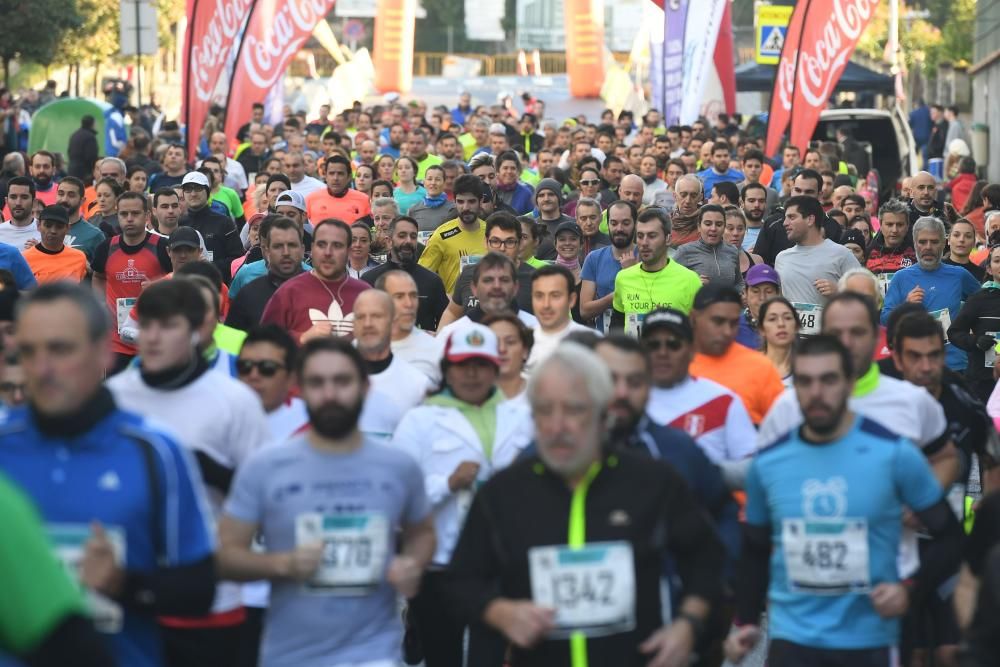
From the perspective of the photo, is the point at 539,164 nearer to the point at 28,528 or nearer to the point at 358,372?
the point at 358,372

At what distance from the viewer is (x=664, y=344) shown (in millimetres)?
7234

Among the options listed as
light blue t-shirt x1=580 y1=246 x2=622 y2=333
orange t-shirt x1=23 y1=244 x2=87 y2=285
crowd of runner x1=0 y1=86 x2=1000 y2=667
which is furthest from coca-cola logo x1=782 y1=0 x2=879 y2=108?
crowd of runner x1=0 y1=86 x2=1000 y2=667

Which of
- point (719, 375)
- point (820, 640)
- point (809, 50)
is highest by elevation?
point (809, 50)

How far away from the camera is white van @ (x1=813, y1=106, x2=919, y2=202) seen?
29922 mm

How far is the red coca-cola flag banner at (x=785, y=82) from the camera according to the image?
22469 millimetres

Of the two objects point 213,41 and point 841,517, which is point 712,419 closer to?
point 841,517

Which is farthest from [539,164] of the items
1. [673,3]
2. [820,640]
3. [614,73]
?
[614,73]

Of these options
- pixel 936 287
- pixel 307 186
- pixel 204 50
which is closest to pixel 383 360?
pixel 936 287

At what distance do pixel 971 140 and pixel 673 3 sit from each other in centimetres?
1239

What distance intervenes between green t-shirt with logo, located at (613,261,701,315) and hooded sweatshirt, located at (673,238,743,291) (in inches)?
67.3

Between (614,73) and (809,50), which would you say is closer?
(809,50)

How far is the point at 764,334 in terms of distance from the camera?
30.6 ft

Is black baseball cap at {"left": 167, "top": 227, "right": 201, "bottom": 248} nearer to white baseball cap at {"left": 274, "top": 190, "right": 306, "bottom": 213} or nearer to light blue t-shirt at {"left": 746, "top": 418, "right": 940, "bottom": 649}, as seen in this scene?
white baseball cap at {"left": 274, "top": 190, "right": 306, "bottom": 213}

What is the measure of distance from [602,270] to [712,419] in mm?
5994
